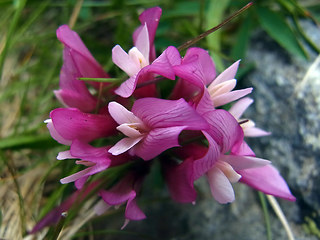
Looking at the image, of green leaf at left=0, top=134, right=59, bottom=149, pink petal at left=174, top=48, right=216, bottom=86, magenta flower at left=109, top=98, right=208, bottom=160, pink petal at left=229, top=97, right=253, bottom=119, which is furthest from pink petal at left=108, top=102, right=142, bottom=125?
green leaf at left=0, top=134, right=59, bottom=149

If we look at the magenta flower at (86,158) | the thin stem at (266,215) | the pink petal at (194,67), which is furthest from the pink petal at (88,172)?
the thin stem at (266,215)

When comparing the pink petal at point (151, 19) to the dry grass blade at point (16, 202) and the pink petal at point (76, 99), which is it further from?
the dry grass blade at point (16, 202)

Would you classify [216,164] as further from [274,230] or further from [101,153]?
[274,230]

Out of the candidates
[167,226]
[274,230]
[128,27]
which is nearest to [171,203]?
[167,226]

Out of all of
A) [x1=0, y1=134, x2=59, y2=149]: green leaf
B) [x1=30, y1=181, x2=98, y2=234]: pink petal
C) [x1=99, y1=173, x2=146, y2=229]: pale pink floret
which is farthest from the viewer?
[x1=0, y1=134, x2=59, y2=149]: green leaf

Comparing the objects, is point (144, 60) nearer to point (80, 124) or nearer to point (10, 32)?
point (80, 124)

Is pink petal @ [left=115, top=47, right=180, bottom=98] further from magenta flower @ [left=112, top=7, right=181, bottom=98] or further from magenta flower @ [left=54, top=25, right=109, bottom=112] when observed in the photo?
magenta flower @ [left=54, top=25, right=109, bottom=112]
